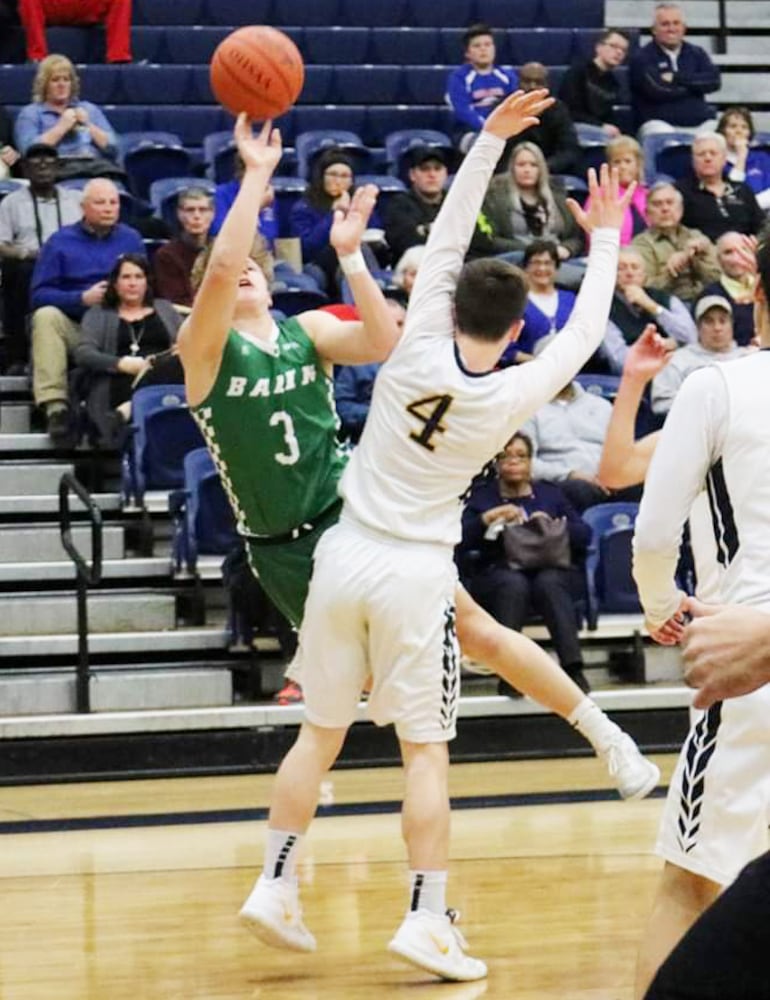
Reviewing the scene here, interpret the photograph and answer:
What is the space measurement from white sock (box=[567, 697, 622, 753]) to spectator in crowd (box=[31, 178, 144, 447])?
5.28 meters

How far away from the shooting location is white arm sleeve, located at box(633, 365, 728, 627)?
376 centimetres

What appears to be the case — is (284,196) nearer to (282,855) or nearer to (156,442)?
(156,442)

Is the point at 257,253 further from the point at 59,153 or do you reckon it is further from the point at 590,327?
the point at 59,153

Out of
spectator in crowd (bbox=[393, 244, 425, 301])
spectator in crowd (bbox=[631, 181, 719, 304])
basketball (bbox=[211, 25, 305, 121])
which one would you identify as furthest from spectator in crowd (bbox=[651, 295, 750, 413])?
basketball (bbox=[211, 25, 305, 121])

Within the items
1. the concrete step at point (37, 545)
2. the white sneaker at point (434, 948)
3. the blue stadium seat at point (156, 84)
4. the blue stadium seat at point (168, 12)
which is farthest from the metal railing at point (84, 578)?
the blue stadium seat at point (168, 12)

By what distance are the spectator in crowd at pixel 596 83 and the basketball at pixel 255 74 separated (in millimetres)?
8722

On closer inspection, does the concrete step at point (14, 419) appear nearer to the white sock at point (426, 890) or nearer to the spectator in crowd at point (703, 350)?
the spectator in crowd at point (703, 350)

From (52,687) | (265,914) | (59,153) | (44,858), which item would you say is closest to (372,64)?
(59,153)

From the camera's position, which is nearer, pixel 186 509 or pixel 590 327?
pixel 590 327

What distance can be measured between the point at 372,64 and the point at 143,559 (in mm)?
6225

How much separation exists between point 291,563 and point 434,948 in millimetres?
1114

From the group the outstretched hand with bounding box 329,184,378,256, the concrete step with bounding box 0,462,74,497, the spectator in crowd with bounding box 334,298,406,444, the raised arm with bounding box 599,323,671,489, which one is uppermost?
the outstretched hand with bounding box 329,184,378,256

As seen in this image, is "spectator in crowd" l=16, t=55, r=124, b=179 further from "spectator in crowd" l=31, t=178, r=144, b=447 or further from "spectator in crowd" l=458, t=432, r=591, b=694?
"spectator in crowd" l=458, t=432, r=591, b=694

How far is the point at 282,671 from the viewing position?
9.64 m
